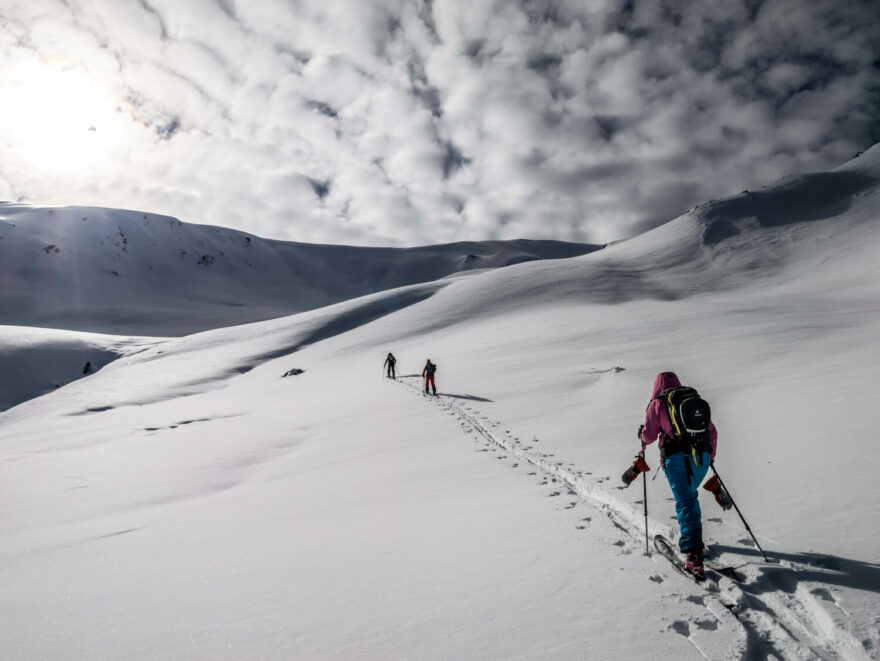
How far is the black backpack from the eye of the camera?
4797 millimetres

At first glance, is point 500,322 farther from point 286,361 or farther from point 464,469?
point 464,469

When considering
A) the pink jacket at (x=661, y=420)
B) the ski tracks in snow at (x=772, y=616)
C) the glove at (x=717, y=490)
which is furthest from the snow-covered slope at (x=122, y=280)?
the ski tracks in snow at (x=772, y=616)

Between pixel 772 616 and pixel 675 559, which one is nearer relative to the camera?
pixel 772 616

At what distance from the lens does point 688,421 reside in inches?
190

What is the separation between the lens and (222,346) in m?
52.4

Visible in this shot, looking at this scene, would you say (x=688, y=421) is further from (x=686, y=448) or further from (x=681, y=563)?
(x=681, y=563)

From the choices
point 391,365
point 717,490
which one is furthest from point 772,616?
point 391,365

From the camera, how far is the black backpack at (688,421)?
A: 4797 mm

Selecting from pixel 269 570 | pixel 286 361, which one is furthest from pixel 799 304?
pixel 286 361

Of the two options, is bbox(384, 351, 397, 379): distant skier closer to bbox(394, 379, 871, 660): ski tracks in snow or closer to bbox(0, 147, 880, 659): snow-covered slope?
bbox(0, 147, 880, 659): snow-covered slope

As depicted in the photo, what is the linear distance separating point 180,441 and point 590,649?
15.6m

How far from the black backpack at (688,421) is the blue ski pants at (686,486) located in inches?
3.7

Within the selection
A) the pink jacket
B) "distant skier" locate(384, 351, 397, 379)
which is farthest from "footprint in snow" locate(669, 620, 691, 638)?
"distant skier" locate(384, 351, 397, 379)

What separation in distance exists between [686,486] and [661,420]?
701 mm
